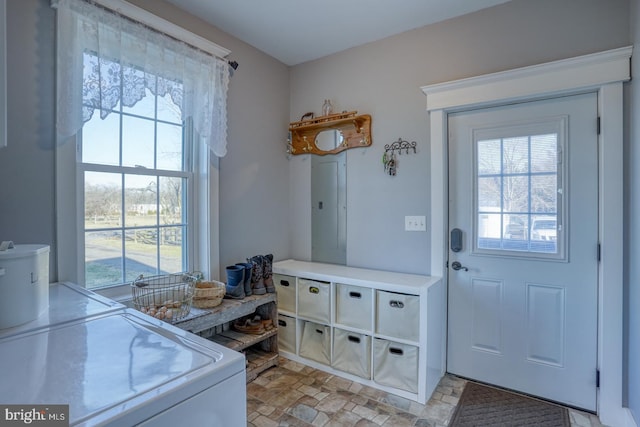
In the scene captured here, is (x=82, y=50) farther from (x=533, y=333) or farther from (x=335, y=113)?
(x=533, y=333)

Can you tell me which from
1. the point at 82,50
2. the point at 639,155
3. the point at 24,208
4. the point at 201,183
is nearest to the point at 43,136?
the point at 24,208

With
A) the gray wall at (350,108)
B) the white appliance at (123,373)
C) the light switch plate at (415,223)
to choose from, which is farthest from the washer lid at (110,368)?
the light switch plate at (415,223)

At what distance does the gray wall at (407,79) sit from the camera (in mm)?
1973

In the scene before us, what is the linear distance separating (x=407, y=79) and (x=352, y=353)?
205 centimetres

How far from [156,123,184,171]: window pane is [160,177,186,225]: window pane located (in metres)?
0.10

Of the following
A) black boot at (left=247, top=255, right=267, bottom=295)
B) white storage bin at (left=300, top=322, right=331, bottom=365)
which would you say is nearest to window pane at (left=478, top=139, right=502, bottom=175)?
white storage bin at (left=300, top=322, right=331, bottom=365)

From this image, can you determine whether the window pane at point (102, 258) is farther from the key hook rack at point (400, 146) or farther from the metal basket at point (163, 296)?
the key hook rack at point (400, 146)

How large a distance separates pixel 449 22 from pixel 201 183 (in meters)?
2.09

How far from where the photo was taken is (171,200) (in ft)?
7.39

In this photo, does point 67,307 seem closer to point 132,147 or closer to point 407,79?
point 132,147

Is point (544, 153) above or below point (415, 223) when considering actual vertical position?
above

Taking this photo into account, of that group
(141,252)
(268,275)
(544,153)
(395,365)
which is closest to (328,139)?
(268,275)

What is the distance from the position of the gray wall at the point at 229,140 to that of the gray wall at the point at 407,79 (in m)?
0.24

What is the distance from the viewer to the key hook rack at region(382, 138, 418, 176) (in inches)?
98.4
